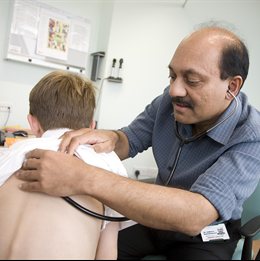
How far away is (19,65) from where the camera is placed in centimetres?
248

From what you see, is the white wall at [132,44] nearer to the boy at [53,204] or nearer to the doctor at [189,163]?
the doctor at [189,163]

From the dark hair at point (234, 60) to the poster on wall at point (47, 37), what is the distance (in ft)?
5.72

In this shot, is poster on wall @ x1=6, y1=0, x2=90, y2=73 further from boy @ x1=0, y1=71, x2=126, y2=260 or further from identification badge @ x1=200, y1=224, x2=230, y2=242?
identification badge @ x1=200, y1=224, x2=230, y2=242

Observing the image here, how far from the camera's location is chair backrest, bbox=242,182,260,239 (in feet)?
4.79

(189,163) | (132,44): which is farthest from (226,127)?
(132,44)

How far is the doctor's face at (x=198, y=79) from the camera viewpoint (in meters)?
1.08

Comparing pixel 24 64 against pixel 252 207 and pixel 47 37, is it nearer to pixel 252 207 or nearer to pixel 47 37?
pixel 47 37

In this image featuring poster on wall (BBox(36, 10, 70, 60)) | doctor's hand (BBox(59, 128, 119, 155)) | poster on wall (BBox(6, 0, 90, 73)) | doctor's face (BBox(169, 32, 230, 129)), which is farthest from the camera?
poster on wall (BBox(36, 10, 70, 60))

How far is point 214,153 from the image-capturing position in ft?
3.83

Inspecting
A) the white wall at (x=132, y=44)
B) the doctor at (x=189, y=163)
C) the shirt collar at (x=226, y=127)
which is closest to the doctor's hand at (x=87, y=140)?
the doctor at (x=189, y=163)

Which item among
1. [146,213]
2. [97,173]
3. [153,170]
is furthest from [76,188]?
[153,170]

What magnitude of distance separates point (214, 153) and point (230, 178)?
21 cm

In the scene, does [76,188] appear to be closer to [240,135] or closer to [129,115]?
[240,135]

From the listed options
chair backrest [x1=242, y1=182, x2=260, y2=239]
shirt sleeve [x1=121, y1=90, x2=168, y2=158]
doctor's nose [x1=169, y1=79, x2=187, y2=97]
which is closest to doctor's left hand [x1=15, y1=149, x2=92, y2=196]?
doctor's nose [x1=169, y1=79, x2=187, y2=97]
